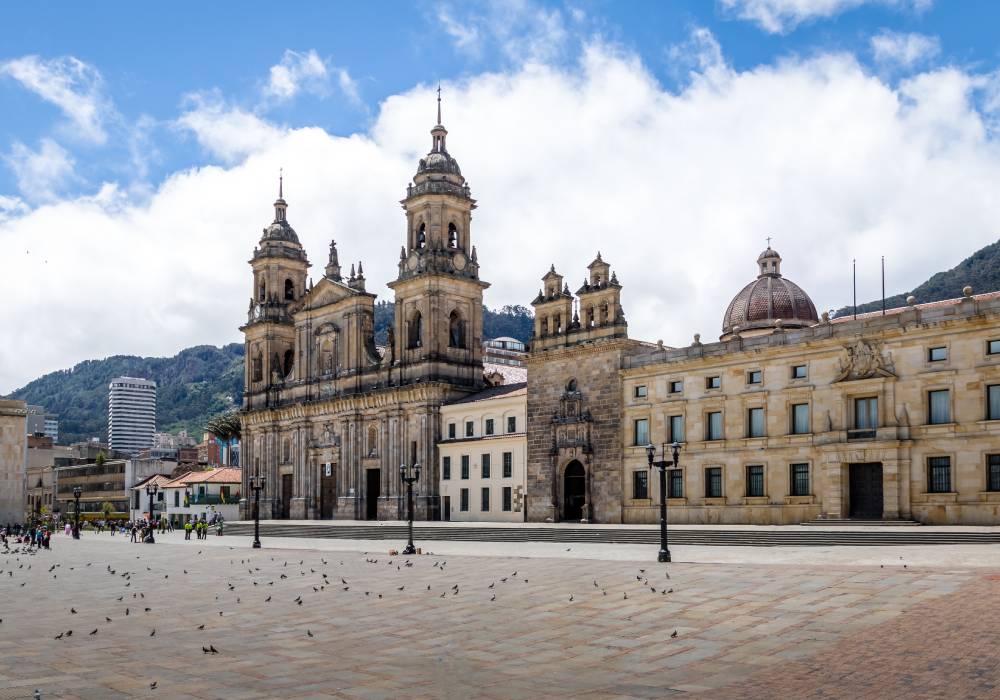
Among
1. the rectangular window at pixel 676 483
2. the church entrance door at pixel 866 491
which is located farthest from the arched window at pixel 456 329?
the church entrance door at pixel 866 491

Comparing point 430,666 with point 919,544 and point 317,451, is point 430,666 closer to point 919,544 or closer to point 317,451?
point 919,544

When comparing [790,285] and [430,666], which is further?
[790,285]

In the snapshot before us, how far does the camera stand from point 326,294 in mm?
75250

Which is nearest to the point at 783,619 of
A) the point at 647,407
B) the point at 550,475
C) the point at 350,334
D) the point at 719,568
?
the point at 719,568

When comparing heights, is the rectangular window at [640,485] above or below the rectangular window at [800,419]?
below

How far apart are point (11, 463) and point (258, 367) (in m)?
20.5

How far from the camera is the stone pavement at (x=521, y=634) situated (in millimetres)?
12758

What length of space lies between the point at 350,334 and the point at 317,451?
9.17 meters

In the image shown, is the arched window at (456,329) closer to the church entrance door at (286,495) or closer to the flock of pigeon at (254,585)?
the church entrance door at (286,495)

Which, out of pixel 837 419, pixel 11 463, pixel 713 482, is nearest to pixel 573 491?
pixel 713 482

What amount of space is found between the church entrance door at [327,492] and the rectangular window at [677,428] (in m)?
31.7

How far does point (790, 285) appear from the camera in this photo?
65.1 m

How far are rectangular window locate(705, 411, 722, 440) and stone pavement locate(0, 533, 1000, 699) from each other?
67.9 ft

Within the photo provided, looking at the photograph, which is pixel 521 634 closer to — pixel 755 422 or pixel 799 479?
pixel 799 479
